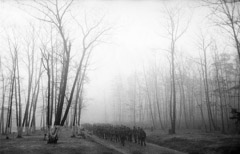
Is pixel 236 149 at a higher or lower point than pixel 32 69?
lower

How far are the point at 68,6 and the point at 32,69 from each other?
11.2 meters

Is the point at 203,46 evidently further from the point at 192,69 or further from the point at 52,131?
the point at 52,131

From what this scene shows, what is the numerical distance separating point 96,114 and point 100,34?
372 ft

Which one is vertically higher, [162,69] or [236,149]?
[162,69]

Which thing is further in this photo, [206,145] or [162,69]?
[162,69]

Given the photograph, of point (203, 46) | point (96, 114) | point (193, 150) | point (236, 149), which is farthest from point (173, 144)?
point (96, 114)

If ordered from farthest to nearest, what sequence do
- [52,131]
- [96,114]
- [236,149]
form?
[96,114] → [52,131] → [236,149]

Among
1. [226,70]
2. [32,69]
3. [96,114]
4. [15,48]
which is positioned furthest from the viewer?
[96,114]

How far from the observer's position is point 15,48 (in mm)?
19531

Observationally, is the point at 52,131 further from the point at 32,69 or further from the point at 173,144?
the point at 32,69

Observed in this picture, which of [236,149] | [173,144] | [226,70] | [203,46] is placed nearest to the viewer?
[236,149]

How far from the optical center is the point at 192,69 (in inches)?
1406

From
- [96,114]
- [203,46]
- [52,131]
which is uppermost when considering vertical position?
[203,46]

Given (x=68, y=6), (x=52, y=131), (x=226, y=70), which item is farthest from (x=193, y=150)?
(x=226, y=70)
